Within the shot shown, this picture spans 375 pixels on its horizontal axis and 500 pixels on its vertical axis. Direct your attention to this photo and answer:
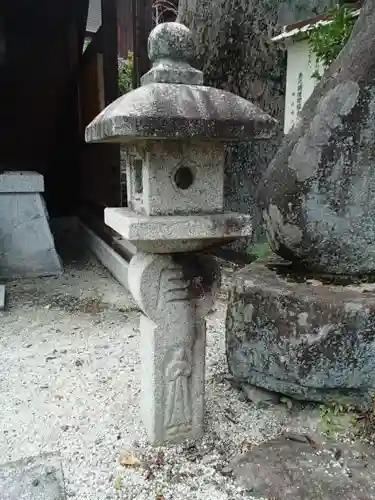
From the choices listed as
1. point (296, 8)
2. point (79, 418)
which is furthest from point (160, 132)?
point (296, 8)

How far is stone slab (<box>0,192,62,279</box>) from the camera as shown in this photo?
5641mm

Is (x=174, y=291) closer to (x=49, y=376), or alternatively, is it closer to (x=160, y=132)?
(x=160, y=132)

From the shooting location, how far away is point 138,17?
546 centimetres

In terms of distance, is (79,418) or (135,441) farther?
(79,418)

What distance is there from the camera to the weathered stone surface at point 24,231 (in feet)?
18.5

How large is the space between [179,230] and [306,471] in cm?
124

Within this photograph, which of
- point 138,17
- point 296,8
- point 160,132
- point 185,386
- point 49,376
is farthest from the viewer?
point 138,17

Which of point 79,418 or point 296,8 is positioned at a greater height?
point 296,8

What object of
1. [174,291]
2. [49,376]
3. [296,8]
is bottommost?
[49,376]

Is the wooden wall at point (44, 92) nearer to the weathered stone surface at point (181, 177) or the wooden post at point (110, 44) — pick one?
the wooden post at point (110, 44)

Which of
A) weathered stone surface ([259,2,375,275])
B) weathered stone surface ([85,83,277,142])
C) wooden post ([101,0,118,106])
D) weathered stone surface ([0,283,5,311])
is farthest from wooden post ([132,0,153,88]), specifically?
weathered stone surface ([85,83,277,142])

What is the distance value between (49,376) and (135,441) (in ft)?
3.39

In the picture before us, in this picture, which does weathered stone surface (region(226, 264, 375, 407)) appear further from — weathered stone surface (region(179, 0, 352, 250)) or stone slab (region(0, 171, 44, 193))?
stone slab (region(0, 171, 44, 193))

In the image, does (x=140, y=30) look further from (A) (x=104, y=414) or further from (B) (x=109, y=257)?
(A) (x=104, y=414)
